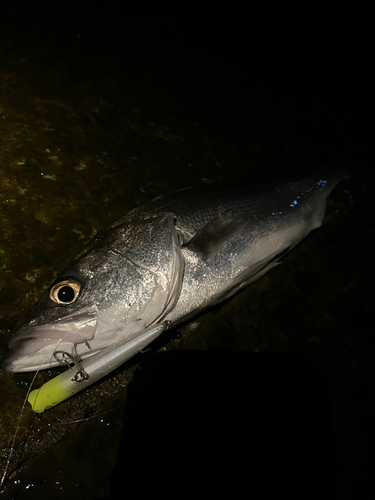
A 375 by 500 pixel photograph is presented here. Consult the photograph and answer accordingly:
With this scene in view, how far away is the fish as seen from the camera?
1.57 metres

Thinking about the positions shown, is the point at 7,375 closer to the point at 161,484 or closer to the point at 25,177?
the point at 161,484

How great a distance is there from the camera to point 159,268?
1778mm

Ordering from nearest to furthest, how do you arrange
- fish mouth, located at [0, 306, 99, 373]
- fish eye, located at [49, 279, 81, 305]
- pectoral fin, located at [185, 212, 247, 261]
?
fish mouth, located at [0, 306, 99, 373], fish eye, located at [49, 279, 81, 305], pectoral fin, located at [185, 212, 247, 261]

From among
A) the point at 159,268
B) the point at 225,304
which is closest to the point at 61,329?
the point at 159,268

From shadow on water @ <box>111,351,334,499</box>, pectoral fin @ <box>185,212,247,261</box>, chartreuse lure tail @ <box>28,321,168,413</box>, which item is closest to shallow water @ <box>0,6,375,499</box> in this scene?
shadow on water @ <box>111,351,334,499</box>

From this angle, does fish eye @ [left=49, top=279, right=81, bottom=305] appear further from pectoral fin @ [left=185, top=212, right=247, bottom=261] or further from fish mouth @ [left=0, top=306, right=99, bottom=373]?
pectoral fin @ [left=185, top=212, right=247, bottom=261]

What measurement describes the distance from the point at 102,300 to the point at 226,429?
1.13 m

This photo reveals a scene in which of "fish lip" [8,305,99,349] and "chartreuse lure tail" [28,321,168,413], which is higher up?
"fish lip" [8,305,99,349]

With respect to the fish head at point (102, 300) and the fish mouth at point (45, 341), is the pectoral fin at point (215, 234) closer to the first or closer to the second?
the fish head at point (102, 300)

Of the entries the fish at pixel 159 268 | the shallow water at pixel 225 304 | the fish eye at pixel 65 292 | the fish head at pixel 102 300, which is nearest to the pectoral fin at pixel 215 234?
the fish at pixel 159 268

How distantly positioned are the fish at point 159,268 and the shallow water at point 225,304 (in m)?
0.36

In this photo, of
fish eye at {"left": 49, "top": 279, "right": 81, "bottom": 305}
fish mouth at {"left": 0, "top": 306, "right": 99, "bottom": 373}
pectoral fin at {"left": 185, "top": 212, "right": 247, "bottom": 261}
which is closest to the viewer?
fish mouth at {"left": 0, "top": 306, "right": 99, "bottom": 373}

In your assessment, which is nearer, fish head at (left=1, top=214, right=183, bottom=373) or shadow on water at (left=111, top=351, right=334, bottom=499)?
fish head at (left=1, top=214, right=183, bottom=373)

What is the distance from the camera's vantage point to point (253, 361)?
2.11 metres
